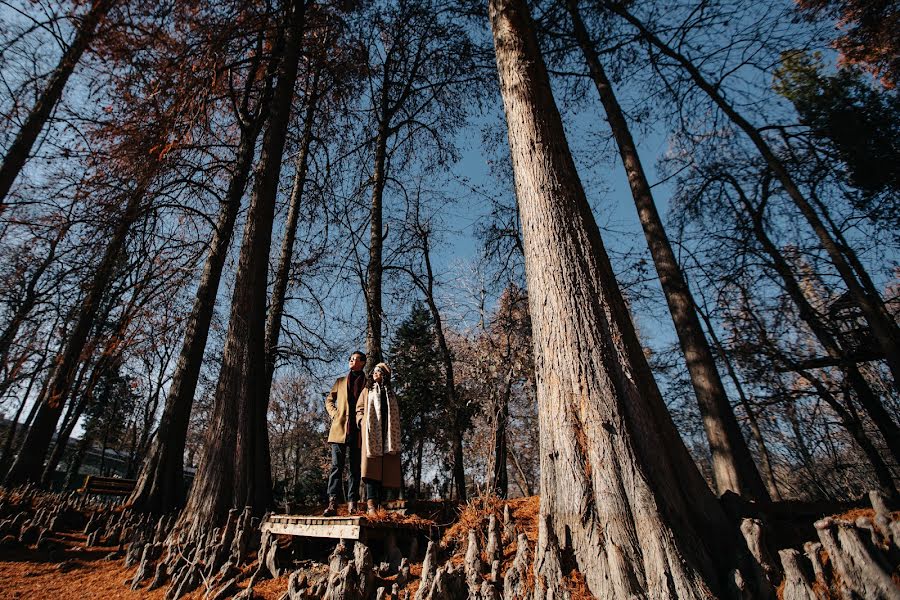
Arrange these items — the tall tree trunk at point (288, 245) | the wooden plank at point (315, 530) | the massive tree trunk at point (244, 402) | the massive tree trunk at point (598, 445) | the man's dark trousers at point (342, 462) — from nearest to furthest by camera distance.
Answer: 1. the massive tree trunk at point (598, 445)
2. the wooden plank at point (315, 530)
3. the massive tree trunk at point (244, 402)
4. the man's dark trousers at point (342, 462)
5. the tall tree trunk at point (288, 245)

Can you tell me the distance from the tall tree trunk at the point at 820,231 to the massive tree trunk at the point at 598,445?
230 inches

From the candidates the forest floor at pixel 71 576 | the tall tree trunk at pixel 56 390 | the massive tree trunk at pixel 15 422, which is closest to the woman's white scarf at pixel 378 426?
the forest floor at pixel 71 576

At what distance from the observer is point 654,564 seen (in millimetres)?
2221

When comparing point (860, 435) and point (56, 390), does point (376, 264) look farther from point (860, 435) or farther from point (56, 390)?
point (860, 435)

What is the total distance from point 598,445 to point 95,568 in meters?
5.55

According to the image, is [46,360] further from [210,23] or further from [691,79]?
[691,79]

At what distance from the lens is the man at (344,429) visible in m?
5.30

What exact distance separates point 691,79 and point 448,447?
13.5 meters

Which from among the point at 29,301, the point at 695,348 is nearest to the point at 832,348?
the point at 695,348

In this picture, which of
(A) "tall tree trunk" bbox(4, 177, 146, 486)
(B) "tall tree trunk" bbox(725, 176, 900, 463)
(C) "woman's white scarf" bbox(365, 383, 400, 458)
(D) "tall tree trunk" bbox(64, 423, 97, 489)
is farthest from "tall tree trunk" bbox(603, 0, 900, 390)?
(D) "tall tree trunk" bbox(64, 423, 97, 489)

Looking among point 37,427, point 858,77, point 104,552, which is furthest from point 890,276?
point 37,427

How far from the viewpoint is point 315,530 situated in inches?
155

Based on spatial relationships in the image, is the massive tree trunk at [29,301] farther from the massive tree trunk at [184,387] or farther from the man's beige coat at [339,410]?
the man's beige coat at [339,410]

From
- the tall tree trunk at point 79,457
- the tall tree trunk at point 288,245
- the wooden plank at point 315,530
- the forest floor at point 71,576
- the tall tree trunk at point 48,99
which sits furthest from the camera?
the tall tree trunk at point 79,457
